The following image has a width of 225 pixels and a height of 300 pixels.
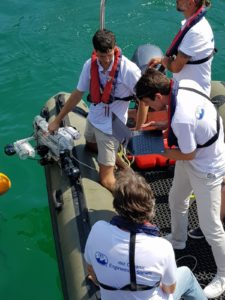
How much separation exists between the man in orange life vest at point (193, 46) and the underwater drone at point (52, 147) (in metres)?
0.66

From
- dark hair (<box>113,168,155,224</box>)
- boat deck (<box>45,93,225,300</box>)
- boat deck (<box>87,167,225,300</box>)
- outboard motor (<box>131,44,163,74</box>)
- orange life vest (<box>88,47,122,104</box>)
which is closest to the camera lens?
dark hair (<box>113,168,155,224</box>)

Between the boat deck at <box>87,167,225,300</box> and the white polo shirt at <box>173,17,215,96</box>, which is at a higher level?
the white polo shirt at <box>173,17,215,96</box>

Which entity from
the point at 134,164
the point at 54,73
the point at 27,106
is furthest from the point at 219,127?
the point at 54,73

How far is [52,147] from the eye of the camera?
14.6ft

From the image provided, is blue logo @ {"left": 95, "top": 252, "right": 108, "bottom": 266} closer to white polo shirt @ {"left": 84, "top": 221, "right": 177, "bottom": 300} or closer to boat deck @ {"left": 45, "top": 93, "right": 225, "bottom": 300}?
white polo shirt @ {"left": 84, "top": 221, "right": 177, "bottom": 300}

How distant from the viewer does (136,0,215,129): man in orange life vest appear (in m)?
3.92

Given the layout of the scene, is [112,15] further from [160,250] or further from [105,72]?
[160,250]

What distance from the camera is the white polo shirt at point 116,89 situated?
159 inches

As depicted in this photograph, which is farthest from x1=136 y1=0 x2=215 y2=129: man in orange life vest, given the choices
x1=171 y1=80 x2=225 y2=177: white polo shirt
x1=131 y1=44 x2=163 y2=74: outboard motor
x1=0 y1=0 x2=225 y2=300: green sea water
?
x1=0 y1=0 x2=225 y2=300: green sea water

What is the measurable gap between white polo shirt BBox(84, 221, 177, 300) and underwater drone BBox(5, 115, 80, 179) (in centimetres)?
169

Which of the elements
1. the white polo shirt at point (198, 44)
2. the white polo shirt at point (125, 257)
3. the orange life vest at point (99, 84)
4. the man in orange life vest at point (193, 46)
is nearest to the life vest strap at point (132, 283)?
the white polo shirt at point (125, 257)

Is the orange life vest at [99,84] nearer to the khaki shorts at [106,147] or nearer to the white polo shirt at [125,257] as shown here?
the khaki shorts at [106,147]

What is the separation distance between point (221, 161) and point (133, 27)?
5.31 meters

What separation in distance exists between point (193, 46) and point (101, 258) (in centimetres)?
205
